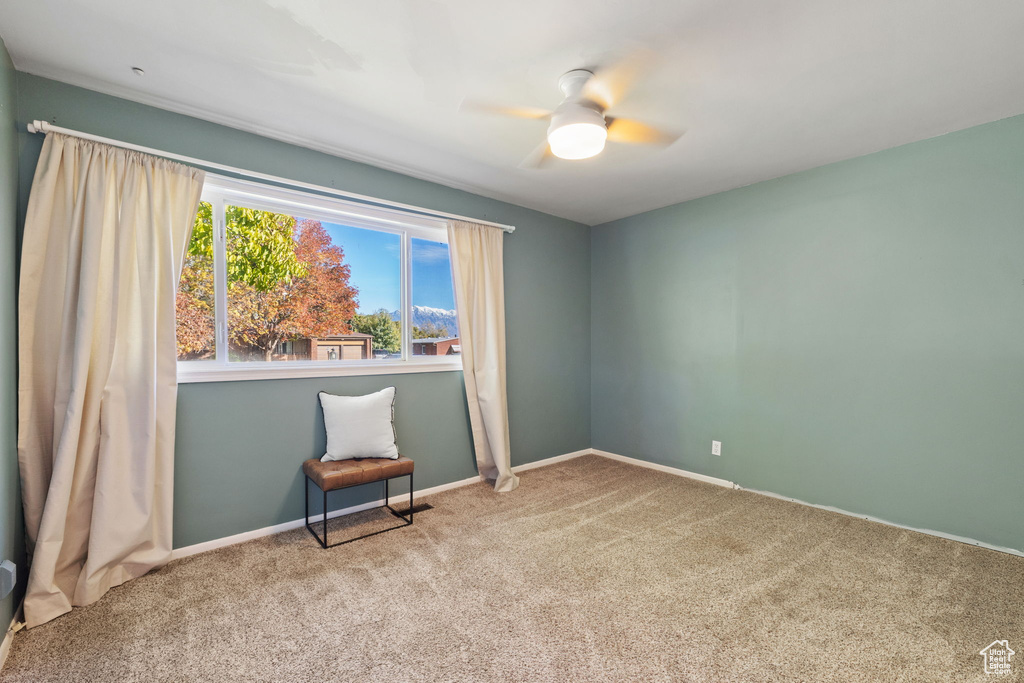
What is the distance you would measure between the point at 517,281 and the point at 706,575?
272cm

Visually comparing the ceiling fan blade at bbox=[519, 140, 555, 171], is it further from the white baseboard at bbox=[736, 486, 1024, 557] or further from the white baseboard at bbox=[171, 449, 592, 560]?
the white baseboard at bbox=[736, 486, 1024, 557]

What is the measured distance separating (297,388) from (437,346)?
46.4 inches

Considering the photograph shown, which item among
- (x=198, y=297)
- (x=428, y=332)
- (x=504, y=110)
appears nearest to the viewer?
(x=504, y=110)

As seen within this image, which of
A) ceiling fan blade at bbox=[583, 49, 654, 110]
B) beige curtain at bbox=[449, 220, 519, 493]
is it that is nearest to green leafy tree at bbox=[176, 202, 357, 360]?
beige curtain at bbox=[449, 220, 519, 493]

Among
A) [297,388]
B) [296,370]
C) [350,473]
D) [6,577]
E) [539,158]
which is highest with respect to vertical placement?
[539,158]

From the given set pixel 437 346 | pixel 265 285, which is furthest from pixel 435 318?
pixel 265 285

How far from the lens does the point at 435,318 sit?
3.72m

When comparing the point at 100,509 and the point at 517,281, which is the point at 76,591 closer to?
the point at 100,509

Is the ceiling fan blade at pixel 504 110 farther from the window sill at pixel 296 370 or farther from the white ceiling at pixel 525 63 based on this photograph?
the window sill at pixel 296 370

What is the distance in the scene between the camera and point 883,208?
2951 mm

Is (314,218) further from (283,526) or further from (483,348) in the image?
(283,526)

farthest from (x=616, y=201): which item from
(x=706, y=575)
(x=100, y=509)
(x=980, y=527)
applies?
(x=100, y=509)

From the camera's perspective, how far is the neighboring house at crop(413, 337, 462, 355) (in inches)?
142

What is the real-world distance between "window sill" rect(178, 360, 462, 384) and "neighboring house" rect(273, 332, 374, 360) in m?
0.08
